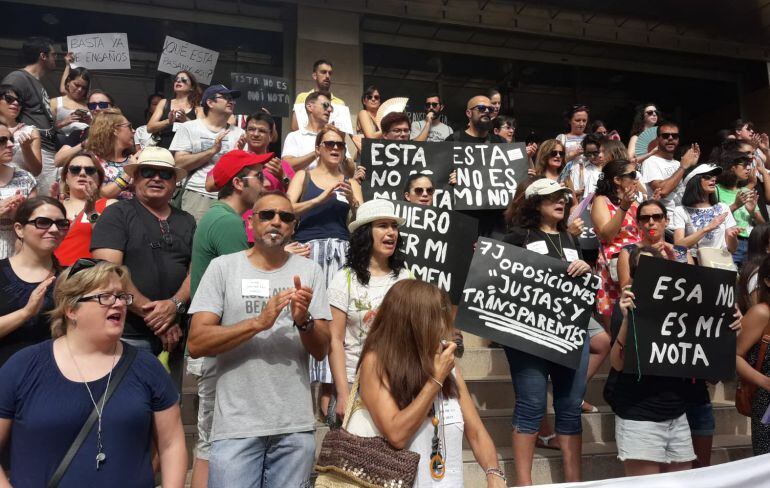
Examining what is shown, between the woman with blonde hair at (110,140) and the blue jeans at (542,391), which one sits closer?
the blue jeans at (542,391)

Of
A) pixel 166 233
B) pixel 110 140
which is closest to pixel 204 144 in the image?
pixel 110 140

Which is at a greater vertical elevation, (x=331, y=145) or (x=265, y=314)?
(x=331, y=145)

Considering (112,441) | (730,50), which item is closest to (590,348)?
(112,441)

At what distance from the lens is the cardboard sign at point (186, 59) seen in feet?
28.9

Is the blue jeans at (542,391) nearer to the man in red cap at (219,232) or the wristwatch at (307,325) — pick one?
the wristwatch at (307,325)

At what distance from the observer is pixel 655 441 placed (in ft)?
12.6

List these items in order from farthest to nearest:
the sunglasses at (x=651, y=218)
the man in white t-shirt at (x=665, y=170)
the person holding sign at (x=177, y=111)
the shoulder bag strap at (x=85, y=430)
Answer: the man in white t-shirt at (x=665, y=170)
the person holding sign at (x=177, y=111)
the sunglasses at (x=651, y=218)
the shoulder bag strap at (x=85, y=430)

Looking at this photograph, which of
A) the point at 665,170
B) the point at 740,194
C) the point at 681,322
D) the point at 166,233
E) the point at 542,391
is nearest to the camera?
the point at 166,233

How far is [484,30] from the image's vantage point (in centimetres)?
1177

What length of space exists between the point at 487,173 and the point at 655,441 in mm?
3147

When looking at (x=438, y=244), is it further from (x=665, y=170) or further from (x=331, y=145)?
(x=665, y=170)

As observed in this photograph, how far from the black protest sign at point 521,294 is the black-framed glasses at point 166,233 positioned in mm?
1841

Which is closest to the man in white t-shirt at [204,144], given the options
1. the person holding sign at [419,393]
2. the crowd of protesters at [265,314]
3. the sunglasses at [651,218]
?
the crowd of protesters at [265,314]

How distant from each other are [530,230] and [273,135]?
270 cm
